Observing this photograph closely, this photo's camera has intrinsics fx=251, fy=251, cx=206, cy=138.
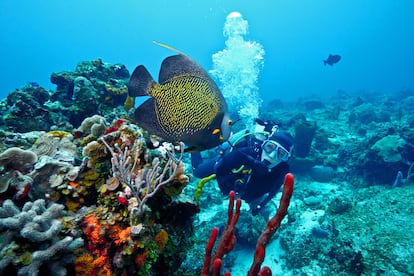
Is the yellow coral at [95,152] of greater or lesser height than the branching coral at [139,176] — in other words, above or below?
above

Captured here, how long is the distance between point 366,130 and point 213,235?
1222 centimetres

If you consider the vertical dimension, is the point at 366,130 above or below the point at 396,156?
above

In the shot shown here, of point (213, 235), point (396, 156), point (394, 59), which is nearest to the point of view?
point (213, 235)

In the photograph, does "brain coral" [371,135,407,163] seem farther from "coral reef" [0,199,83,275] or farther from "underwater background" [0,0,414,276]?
"coral reef" [0,199,83,275]

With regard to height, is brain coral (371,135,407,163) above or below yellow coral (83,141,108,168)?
above

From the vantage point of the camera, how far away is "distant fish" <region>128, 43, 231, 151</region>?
1.80 metres

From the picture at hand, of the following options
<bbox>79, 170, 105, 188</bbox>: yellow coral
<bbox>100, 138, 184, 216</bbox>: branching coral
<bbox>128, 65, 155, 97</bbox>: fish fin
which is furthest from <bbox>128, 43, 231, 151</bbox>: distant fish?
<bbox>79, 170, 105, 188</bbox>: yellow coral

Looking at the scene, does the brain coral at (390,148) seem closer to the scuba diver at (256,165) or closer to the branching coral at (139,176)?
the scuba diver at (256,165)

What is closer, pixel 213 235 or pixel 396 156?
pixel 213 235

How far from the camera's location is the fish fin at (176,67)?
1.87 m

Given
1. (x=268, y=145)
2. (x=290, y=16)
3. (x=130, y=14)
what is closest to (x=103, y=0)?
(x=130, y=14)

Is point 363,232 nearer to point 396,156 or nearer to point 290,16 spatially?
point 396,156

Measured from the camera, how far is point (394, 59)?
112250 mm

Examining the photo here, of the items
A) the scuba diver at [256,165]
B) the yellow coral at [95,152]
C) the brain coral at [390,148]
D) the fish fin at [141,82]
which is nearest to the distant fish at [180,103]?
the fish fin at [141,82]
